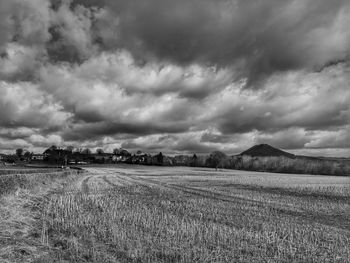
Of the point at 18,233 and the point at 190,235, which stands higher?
the point at 18,233

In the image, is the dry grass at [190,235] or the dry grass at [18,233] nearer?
the dry grass at [18,233]

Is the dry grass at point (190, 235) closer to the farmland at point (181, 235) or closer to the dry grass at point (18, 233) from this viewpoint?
the farmland at point (181, 235)

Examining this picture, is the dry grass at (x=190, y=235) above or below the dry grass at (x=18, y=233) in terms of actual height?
below

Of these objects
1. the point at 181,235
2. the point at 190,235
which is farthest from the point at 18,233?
the point at 190,235

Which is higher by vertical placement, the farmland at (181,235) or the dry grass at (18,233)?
the dry grass at (18,233)

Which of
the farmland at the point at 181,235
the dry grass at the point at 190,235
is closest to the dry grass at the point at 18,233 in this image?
the farmland at the point at 181,235

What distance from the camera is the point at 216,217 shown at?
1623 cm

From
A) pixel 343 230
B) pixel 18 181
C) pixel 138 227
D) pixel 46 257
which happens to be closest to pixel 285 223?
pixel 343 230

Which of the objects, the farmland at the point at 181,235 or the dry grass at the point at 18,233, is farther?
the farmland at the point at 181,235

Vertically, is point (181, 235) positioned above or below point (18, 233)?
below

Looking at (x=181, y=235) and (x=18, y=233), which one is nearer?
(x=181, y=235)

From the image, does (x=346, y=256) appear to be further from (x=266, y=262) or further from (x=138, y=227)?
(x=138, y=227)

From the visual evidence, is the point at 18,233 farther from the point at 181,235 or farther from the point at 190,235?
the point at 190,235

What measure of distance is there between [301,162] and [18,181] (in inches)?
6358
